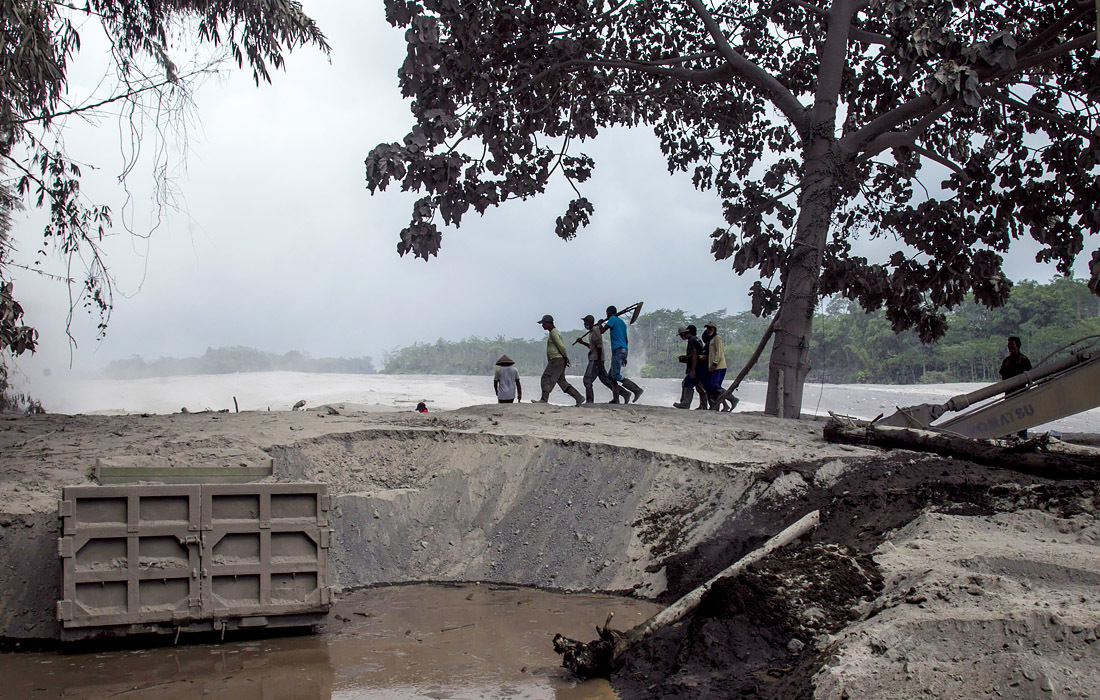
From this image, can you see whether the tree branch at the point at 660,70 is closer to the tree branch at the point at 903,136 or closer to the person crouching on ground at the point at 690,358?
the tree branch at the point at 903,136

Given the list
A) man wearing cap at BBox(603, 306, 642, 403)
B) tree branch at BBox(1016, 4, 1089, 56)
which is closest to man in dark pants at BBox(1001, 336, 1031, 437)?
tree branch at BBox(1016, 4, 1089, 56)

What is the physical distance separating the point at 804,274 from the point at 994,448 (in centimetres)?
595

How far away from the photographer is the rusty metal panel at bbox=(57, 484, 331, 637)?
6590mm

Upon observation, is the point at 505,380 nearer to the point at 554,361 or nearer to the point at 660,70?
the point at 554,361

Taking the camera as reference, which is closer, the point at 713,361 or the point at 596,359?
the point at 713,361

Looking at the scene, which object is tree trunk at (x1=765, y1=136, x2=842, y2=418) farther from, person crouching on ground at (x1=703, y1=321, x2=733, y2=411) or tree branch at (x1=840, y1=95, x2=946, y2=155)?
person crouching on ground at (x1=703, y1=321, x2=733, y2=411)

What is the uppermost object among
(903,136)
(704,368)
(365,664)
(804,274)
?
(903,136)

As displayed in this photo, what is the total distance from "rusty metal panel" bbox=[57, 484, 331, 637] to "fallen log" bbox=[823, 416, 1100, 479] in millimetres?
6679

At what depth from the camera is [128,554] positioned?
263 inches

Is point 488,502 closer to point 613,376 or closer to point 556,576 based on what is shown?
point 556,576

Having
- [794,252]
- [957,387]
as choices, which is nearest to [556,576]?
[794,252]

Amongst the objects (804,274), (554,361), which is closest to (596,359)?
(554,361)

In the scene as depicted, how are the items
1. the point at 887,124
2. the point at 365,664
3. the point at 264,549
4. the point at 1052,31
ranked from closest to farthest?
the point at 365,664 → the point at 264,549 → the point at 1052,31 → the point at 887,124

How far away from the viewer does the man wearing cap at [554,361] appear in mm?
15000
